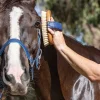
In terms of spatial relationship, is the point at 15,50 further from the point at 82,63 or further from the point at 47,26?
the point at 82,63

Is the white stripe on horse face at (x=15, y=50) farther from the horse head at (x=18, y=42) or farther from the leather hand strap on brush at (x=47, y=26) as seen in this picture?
the leather hand strap on brush at (x=47, y=26)

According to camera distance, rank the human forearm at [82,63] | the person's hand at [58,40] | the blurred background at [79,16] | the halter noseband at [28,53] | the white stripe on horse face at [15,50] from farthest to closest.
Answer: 1. the blurred background at [79,16]
2. the halter noseband at [28,53]
3. the white stripe on horse face at [15,50]
4. the person's hand at [58,40]
5. the human forearm at [82,63]

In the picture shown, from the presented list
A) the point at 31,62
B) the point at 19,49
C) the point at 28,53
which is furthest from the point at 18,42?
the point at 31,62

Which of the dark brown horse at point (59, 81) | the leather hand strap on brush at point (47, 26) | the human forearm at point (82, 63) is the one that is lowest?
the dark brown horse at point (59, 81)

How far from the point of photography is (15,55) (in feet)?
16.0

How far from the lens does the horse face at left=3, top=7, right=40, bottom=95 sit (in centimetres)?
480

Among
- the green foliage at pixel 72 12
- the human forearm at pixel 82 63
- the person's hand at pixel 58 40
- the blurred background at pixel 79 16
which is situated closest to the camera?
→ the human forearm at pixel 82 63

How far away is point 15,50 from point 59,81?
0.85 metres

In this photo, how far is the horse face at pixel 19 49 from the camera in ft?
15.7

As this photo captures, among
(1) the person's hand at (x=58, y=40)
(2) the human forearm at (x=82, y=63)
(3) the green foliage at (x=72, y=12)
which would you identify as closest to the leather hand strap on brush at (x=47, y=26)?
(1) the person's hand at (x=58, y=40)

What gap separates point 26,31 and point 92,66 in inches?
39.4

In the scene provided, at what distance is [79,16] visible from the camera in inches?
782

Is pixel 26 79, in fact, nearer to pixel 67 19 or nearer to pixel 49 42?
pixel 49 42

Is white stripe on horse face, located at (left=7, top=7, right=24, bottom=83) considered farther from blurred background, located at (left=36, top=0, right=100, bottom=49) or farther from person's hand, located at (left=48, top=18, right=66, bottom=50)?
blurred background, located at (left=36, top=0, right=100, bottom=49)
